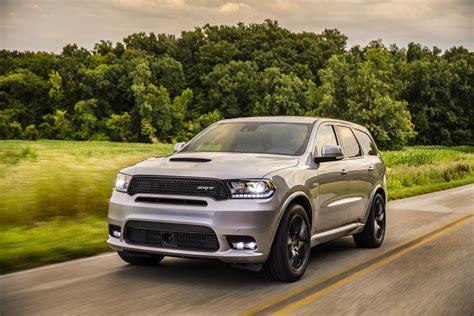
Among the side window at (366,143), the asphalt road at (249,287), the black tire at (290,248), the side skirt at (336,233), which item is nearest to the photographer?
the asphalt road at (249,287)

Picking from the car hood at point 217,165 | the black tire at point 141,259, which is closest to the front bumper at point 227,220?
the car hood at point 217,165

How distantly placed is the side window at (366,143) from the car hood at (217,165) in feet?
9.09

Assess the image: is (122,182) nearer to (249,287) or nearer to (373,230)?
(249,287)

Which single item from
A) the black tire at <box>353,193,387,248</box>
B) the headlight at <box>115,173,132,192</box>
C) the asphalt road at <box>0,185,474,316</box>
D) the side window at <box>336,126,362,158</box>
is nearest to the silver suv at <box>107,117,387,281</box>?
the headlight at <box>115,173,132,192</box>

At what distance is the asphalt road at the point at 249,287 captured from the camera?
225 inches

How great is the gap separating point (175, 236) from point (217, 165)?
2.84 feet

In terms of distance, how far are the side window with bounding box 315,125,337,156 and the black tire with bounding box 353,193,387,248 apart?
1.50m

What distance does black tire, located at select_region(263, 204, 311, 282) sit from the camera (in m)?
6.66

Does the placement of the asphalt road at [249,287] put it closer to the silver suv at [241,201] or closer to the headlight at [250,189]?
the silver suv at [241,201]

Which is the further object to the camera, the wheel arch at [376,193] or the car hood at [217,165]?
the wheel arch at [376,193]

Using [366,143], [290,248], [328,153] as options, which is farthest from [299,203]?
[366,143]

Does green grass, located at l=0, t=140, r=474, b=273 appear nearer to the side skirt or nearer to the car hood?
the car hood

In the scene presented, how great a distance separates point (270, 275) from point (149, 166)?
1.70 metres

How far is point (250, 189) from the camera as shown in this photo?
6473 millimetres
